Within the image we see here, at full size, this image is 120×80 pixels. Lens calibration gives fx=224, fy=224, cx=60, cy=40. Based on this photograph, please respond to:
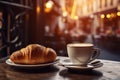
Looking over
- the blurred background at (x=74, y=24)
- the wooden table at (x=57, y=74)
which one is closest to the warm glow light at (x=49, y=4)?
the blurred background at (x=74, y=24)

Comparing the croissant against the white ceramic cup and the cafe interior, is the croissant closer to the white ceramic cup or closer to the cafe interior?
the white ceramic cup

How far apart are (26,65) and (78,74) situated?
15cm

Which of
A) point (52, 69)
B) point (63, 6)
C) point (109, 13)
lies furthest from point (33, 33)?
point (52, 69)

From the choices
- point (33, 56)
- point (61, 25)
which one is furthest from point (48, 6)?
point (33, 56)

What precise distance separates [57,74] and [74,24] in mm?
1671

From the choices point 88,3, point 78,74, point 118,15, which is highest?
point 88,3

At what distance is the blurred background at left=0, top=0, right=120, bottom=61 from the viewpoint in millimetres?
2064

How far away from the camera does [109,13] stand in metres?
2.10

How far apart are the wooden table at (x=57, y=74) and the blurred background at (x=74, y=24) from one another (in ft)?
4.12

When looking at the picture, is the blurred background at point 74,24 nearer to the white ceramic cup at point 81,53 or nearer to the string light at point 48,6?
the string light at point 48,6

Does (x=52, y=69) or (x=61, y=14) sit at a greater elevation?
(x=61, y=14)

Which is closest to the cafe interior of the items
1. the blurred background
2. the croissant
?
the blurred background

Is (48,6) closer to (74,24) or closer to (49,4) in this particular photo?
(49,4)

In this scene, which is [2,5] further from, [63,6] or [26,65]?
[63,6]
